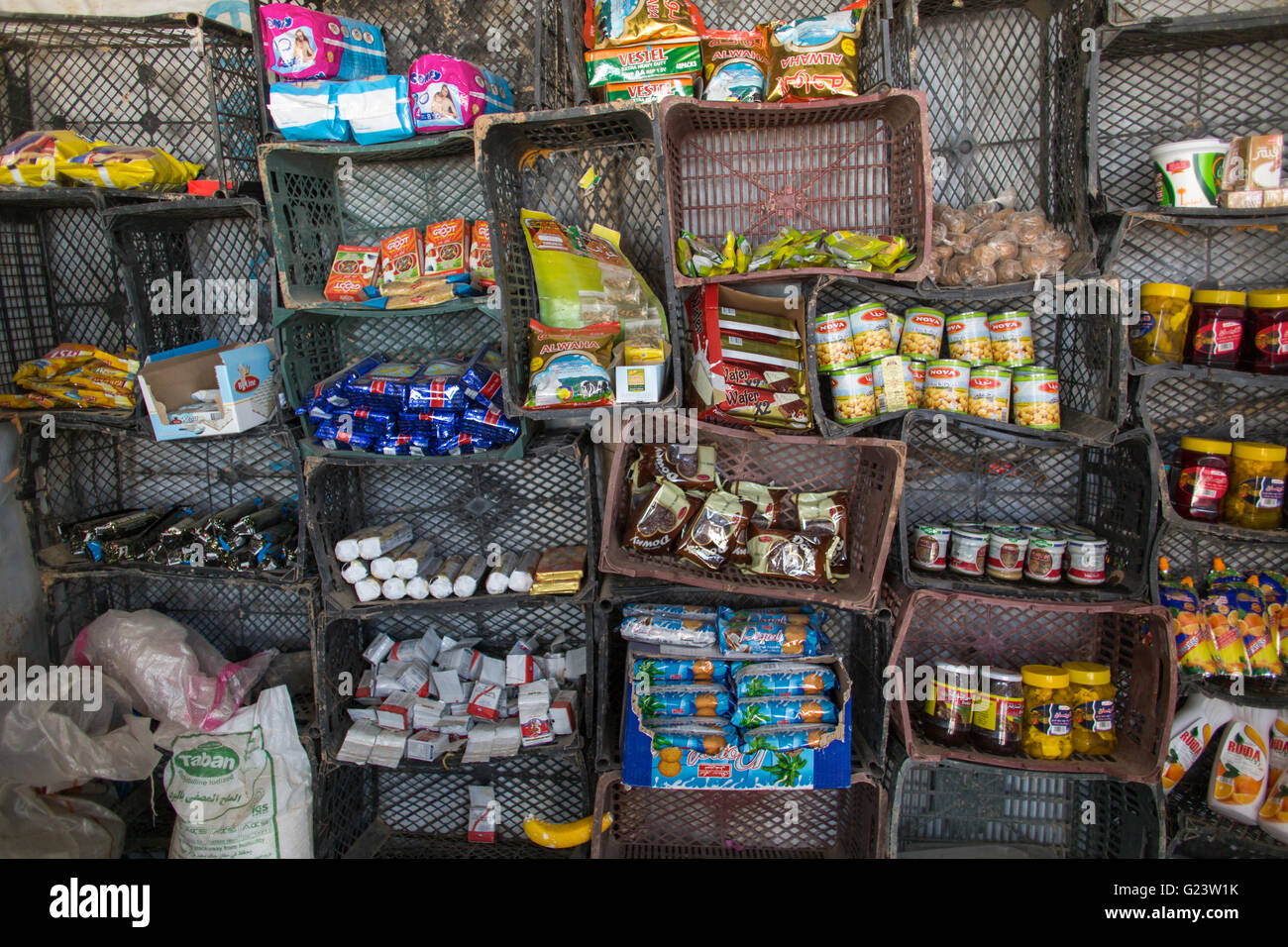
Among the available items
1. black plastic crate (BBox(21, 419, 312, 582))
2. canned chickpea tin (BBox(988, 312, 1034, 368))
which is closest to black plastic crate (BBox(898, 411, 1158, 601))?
canned chickpea tin (BBox(988, 312, 1034, 368))

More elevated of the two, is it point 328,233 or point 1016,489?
point 328,233

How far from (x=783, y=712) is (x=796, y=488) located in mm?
771

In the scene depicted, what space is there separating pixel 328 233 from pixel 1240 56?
308 cm

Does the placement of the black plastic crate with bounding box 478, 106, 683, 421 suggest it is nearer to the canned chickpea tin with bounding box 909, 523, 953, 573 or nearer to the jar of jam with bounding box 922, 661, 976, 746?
the canned chickpea tin with bounding box 909, 523, 953, 573

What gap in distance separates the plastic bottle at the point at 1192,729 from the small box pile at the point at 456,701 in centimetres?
203

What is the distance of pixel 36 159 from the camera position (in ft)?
7.28

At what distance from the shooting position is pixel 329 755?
2.38 m

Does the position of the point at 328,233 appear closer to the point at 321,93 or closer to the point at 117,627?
the point at 321,93

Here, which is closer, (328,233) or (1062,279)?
(1062,279)

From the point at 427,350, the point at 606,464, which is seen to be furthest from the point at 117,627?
the point at 606,464

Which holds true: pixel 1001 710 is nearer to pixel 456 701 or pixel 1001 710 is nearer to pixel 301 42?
pixel 456 701

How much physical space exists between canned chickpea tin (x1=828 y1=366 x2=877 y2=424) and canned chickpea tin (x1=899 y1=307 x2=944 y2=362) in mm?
221

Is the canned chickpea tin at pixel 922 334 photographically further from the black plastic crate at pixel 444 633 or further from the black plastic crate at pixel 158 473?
the black plastic crate at pixel 158 473
